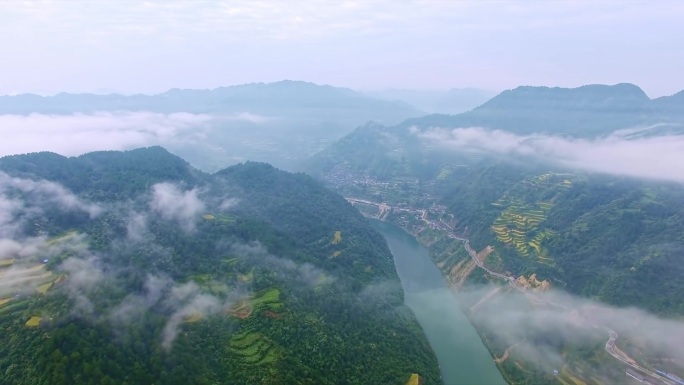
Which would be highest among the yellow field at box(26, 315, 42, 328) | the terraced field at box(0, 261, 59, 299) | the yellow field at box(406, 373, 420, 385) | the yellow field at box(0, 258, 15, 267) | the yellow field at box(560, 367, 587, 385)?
the yellow field at box(0, 258, 15, 267)

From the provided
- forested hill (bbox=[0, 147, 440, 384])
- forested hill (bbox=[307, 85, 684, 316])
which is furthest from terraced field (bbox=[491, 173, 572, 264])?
forested hill (bbox=[0, 147, 440, 384])

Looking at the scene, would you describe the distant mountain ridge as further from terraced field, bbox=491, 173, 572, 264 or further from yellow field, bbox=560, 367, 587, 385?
yellow field, bbox=560, 367, 587, 385

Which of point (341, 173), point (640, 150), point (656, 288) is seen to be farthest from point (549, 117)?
point (656, 288)

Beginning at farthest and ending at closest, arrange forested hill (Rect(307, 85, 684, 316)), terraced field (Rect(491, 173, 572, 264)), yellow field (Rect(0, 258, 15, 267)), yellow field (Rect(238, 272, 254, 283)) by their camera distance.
Answer: terraced field (Rect(491, 173, 572, 264)), forested hill (Rect(307, 85, 684, 316)), yellow field (Rect(238, 272, 254, 283)), yellow field (Rect(0, 258, 15, 267))

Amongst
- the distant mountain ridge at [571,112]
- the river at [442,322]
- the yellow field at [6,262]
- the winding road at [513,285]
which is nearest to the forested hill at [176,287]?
the yellow field at [6,262]

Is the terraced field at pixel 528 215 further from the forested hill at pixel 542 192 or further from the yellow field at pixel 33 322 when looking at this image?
the yellow field at pixel 33 322

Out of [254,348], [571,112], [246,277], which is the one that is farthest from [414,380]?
[571,112]
